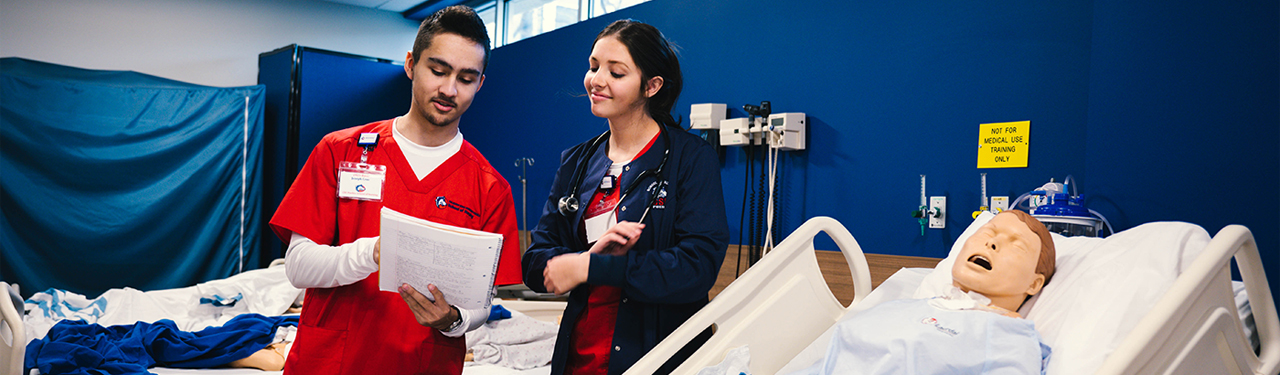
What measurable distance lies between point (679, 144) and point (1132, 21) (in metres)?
1.35

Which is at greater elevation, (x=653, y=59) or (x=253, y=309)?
(x=653, y=59)

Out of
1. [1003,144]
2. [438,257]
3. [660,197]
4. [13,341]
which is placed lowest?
[13,341]

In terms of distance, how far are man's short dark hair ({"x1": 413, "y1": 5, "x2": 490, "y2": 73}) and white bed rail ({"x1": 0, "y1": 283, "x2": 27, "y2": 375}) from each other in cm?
148

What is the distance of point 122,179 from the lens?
4418mm

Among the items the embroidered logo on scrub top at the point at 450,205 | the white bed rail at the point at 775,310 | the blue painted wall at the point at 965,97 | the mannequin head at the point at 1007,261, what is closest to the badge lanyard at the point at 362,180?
the embroidered logo on scrub top at the point at 450,205

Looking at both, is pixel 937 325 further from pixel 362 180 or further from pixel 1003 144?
pixel 1003 144

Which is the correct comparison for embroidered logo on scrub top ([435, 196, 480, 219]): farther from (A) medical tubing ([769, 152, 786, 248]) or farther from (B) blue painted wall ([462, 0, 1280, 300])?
(A) medical tubing ([769, 152, 786, 248])

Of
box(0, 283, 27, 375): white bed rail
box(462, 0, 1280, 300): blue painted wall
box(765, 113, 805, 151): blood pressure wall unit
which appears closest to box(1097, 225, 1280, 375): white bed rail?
box(462, 0, 1280, 300): blue painted wall

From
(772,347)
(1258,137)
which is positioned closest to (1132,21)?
(1258,137)

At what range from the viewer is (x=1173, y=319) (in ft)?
3.74

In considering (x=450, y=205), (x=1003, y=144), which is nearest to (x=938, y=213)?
(x=1003, y=144)

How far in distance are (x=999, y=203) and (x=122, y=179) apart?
15.3 ft

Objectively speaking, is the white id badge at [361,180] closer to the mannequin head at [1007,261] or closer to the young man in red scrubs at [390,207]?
the young man in red scrubs at [390,207]

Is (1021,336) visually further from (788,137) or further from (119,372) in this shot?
(119,372)
